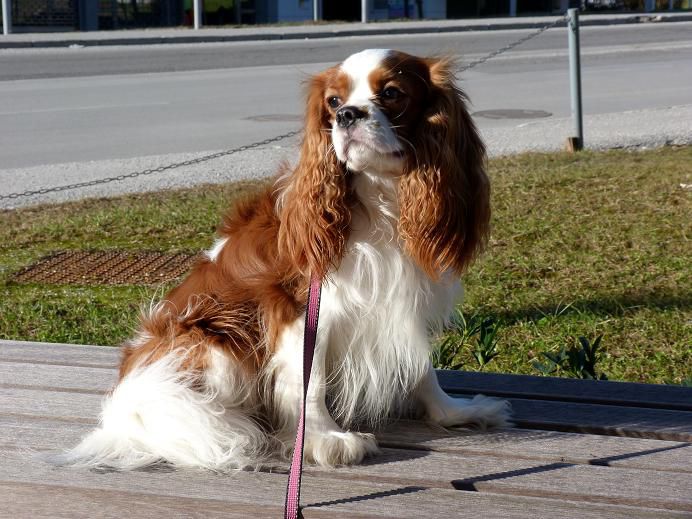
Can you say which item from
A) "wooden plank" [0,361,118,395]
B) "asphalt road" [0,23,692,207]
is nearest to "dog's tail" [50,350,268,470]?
"wooden plank" [0,361,118,395]

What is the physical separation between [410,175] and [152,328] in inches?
34.5

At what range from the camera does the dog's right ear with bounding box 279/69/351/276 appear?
2570 mm

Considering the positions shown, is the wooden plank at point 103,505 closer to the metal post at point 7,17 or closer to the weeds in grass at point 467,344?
the weeds in grass at point 467,344

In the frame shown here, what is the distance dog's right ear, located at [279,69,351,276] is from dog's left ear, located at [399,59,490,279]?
17 cm

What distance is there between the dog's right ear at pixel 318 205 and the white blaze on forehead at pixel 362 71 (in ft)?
0.33

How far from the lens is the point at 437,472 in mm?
Result: 2492

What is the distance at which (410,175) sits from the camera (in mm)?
2574

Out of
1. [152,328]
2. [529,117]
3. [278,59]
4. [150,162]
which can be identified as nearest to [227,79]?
[278,59]

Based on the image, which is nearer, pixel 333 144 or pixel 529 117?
pixel 333 144

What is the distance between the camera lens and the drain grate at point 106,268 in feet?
19.4

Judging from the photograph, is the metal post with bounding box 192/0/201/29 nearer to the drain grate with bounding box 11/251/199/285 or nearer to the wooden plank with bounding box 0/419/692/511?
the drain grate with bounding box 11/251/199/285

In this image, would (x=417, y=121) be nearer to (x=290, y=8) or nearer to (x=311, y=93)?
(x=311, y=93)

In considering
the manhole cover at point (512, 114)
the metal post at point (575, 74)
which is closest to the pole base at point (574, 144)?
the metal post at point (575, 74)

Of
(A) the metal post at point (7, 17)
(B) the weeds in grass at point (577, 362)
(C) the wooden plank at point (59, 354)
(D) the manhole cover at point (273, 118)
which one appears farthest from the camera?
(A) the metal post at point (7, 17)
